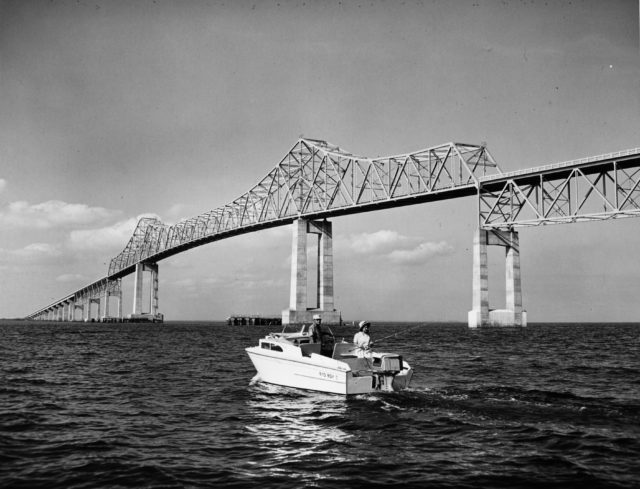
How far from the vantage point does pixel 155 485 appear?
364 inches

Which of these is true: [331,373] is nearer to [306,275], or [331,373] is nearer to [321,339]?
[321,339]

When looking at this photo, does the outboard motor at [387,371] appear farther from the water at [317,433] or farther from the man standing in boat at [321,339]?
the man standing in boat at [321,339]

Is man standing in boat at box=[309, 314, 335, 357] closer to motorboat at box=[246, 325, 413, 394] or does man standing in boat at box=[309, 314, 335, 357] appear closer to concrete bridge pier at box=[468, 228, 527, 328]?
motorboat at box=[246, 325, 413, 394]

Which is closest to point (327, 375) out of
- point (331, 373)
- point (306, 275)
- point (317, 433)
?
point (331, 373)

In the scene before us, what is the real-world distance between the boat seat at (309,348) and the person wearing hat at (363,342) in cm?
170

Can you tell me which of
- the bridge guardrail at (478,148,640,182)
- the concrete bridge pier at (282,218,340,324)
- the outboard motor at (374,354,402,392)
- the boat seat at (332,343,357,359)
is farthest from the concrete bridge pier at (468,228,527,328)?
the outboard motor at (374,354,402,392)

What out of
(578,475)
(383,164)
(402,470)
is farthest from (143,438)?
(383,164)

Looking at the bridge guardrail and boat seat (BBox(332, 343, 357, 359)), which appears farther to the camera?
the bridge guardrail

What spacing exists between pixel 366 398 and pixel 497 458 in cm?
671

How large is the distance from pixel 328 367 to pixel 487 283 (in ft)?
193

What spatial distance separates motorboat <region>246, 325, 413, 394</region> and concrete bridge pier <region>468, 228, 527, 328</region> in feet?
179

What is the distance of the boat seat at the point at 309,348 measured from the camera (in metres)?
19.6

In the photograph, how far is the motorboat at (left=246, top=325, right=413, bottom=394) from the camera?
17359 mm

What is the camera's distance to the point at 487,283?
73.2 meters
